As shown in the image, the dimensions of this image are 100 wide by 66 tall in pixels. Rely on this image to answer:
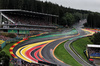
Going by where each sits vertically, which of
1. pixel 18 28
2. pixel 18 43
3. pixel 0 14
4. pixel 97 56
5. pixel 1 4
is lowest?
pixel 97 56

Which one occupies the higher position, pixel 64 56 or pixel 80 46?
pixel 64 56

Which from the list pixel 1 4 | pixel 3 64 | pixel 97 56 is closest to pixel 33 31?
pixel 1 4

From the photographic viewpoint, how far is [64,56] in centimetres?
3947

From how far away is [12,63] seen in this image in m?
25.1

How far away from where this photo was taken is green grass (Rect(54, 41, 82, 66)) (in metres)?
35.3

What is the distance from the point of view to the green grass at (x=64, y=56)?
3531cm

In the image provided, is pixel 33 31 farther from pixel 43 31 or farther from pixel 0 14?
pixel 0 14

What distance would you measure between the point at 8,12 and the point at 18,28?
13280mm

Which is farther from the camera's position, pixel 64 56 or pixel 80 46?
pixel 80 46

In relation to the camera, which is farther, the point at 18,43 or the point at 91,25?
the point at 91,25

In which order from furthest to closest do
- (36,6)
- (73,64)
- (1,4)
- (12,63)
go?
1. (36,6)
2. (1,4)
3. (73,64)
4. (12,63)

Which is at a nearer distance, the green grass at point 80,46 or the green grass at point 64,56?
the green grass at point 64,56

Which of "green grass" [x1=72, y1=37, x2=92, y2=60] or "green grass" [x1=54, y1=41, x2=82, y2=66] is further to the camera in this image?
"green grass" [x1=72, y1=37, x2=92, y2=60]

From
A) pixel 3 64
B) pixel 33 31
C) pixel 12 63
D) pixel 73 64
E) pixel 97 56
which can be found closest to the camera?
pixel 3 64
